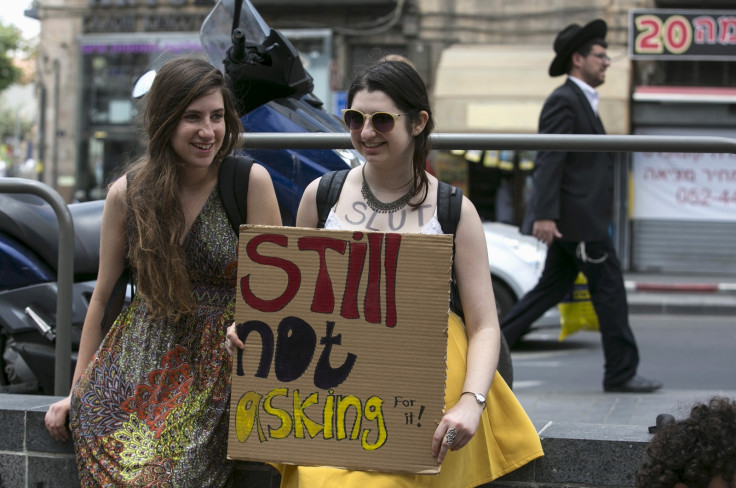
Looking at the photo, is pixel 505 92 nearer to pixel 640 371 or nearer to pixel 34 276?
pixel 640 371

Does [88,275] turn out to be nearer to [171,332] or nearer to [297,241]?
[171,332]

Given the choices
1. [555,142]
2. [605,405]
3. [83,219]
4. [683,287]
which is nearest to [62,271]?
[83,219]

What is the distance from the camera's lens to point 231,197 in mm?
2818

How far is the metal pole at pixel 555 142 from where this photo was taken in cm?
330

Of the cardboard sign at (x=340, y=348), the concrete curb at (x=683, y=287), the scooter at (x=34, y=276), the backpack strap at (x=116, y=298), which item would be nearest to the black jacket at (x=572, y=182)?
the scooter at (x=34, y=276)

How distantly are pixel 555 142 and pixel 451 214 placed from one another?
94cm

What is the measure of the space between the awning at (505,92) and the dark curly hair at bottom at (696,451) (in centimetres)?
1524

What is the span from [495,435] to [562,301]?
318 centimetres

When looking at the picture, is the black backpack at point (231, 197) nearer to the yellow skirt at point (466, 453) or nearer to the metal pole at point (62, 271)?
the metal pole at point (62, 271)

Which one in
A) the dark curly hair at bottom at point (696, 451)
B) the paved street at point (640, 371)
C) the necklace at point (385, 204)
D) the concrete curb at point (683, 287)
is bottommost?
the paved street at point (640, 371)

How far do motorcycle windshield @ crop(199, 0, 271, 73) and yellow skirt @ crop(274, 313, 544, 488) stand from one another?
6.82 feet

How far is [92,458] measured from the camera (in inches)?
105

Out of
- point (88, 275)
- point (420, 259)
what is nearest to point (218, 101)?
point (420, 259)

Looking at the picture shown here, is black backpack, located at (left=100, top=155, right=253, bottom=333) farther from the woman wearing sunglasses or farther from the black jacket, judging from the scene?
the black jacket
